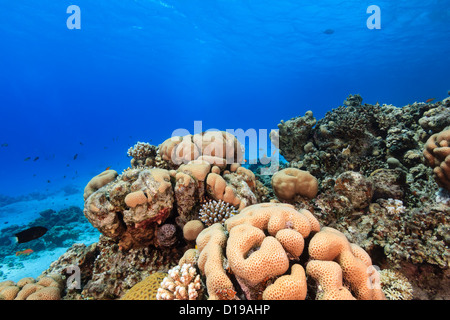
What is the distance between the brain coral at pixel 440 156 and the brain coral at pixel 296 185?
2.37m

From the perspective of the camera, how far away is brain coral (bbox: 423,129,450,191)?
386 cm

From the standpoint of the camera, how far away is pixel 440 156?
13.1 feet

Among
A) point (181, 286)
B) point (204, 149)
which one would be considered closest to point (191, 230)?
point (181, 286)

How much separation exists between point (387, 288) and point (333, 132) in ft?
16.4

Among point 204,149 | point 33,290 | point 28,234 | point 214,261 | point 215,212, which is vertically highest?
point 204,149

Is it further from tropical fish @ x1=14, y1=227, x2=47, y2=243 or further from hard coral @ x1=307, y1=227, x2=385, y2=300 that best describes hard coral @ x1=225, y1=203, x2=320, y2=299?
tropical fish @ x1=14, y1=227, x2=47, y2=243

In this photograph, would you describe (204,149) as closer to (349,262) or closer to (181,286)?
(181,286)

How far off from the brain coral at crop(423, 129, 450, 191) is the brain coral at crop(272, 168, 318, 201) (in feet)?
7.77

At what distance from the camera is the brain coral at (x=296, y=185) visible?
5.05m

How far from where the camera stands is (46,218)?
16734 millimetres

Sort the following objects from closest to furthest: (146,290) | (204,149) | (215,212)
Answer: (146,290) < (215,212) < (204,149)

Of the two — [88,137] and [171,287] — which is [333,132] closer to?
[171,287]

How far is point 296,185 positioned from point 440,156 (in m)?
2.93

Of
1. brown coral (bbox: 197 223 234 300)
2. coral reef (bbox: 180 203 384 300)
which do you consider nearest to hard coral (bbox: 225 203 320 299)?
coral reef (bbox: 180 203 384 300)
